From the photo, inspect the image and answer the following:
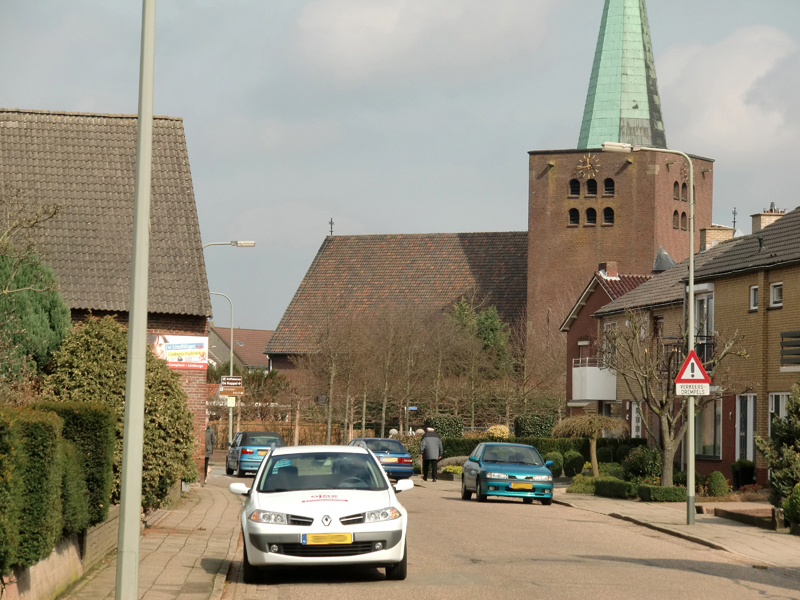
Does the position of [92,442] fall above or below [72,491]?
above

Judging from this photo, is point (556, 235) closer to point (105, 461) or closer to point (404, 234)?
point (404, 234)

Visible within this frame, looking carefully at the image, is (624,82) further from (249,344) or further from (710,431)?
(249,344)

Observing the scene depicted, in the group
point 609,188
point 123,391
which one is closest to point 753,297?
point 123,391

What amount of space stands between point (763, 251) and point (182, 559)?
22.3 meters

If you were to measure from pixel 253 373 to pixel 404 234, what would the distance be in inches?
972

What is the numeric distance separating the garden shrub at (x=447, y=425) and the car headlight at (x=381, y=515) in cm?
4163

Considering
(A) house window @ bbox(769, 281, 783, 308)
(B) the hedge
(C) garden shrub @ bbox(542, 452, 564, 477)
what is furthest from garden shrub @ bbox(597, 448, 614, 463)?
(B) the hedge

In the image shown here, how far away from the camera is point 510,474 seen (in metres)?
26.1

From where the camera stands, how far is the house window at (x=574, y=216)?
221ft

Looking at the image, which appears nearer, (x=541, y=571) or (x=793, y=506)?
(x=541, y=571)

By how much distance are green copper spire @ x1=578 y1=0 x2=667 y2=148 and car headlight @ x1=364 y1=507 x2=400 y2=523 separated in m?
57.2

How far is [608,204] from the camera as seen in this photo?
66.6 metres

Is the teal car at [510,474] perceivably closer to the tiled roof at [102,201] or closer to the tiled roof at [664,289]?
the tiled roof at [102,201]

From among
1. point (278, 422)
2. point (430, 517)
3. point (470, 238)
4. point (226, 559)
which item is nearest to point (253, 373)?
point (278, 422)
